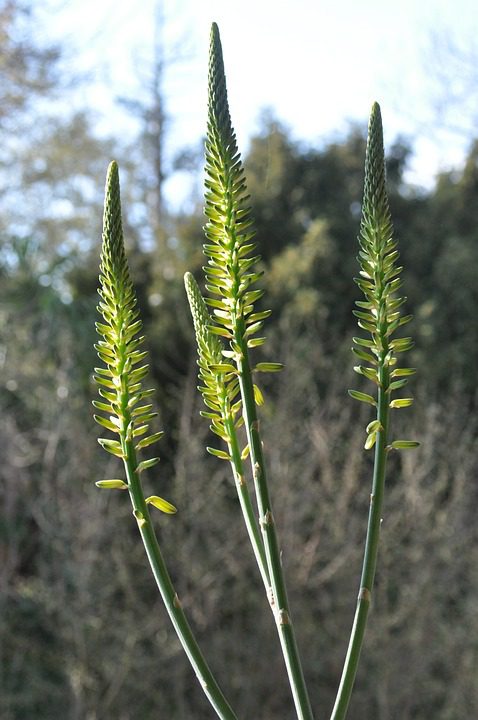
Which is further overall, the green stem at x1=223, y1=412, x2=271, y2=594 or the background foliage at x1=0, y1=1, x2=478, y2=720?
the background foliage at x1=0, y1=1, x2=478, y2=720

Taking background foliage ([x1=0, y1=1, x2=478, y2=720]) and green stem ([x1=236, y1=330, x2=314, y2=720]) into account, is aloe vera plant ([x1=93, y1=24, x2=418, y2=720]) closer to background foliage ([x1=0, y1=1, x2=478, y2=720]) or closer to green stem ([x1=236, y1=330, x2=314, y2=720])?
green stem ([x1=236, y1=330, x2=314, y2=720])

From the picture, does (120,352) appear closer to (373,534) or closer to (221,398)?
(221,398)

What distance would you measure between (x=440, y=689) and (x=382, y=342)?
201 inches

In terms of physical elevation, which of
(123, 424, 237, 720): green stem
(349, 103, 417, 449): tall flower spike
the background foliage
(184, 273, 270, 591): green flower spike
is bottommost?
the background foliage

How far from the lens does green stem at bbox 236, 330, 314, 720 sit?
1.76ft

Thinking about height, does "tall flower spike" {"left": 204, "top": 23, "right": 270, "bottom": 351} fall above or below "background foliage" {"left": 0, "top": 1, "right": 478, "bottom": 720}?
above

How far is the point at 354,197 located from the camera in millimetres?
7500

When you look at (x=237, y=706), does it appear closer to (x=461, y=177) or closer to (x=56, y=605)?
(x=56, y=605)

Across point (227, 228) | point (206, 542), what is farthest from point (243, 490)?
point (206, 542)

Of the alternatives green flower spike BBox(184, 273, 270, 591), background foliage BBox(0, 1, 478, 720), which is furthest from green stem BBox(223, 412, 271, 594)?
background foliage BBox(0, 1, 478, 720)

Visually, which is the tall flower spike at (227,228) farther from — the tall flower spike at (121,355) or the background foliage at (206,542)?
the background foliage at (206,542)

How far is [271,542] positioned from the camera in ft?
1.79

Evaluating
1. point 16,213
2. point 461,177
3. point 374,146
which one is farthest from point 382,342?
point 16,213

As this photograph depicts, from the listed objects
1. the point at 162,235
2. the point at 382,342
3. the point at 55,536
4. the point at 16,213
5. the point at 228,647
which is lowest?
the point at 228,647
